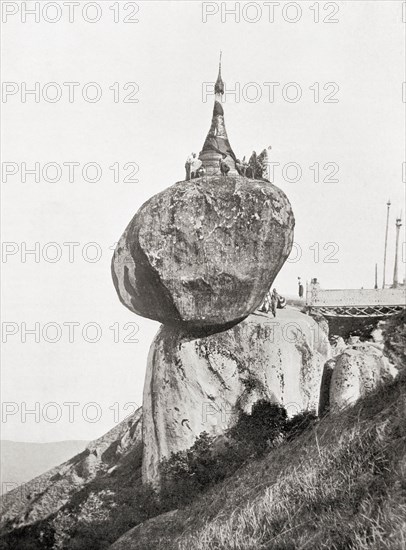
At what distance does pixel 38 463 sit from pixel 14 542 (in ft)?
143

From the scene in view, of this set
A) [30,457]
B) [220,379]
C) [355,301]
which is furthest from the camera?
[30,457]

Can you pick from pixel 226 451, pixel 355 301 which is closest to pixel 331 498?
pixel 226 451

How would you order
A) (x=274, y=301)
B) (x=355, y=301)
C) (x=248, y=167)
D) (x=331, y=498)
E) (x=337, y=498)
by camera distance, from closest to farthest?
(x=337, y=498) → (x=331, y=498) → (x=274, y=301) → (x=248, y=167) → (x=355, y=301)

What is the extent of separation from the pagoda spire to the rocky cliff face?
39.3 feet

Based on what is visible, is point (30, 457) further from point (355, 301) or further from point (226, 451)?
point (226, 451)

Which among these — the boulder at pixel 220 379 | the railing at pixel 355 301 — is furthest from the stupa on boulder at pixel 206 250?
the railing at pixel 355 301

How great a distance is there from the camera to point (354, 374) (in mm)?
20891

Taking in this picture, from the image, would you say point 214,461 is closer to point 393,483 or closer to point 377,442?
point 377,442

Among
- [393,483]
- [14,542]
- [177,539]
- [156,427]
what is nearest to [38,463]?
[14,542]

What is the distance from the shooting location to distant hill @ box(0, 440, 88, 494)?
63750 millimetres

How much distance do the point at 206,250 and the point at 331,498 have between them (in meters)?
12.3

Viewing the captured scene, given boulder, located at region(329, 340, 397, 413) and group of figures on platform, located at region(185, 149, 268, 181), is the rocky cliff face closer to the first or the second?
boulder, located at region(329, 340, 397, 413)

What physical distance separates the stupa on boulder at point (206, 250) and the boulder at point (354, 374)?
3383mm

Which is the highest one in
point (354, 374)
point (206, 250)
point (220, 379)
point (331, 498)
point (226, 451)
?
point (206, 250)
